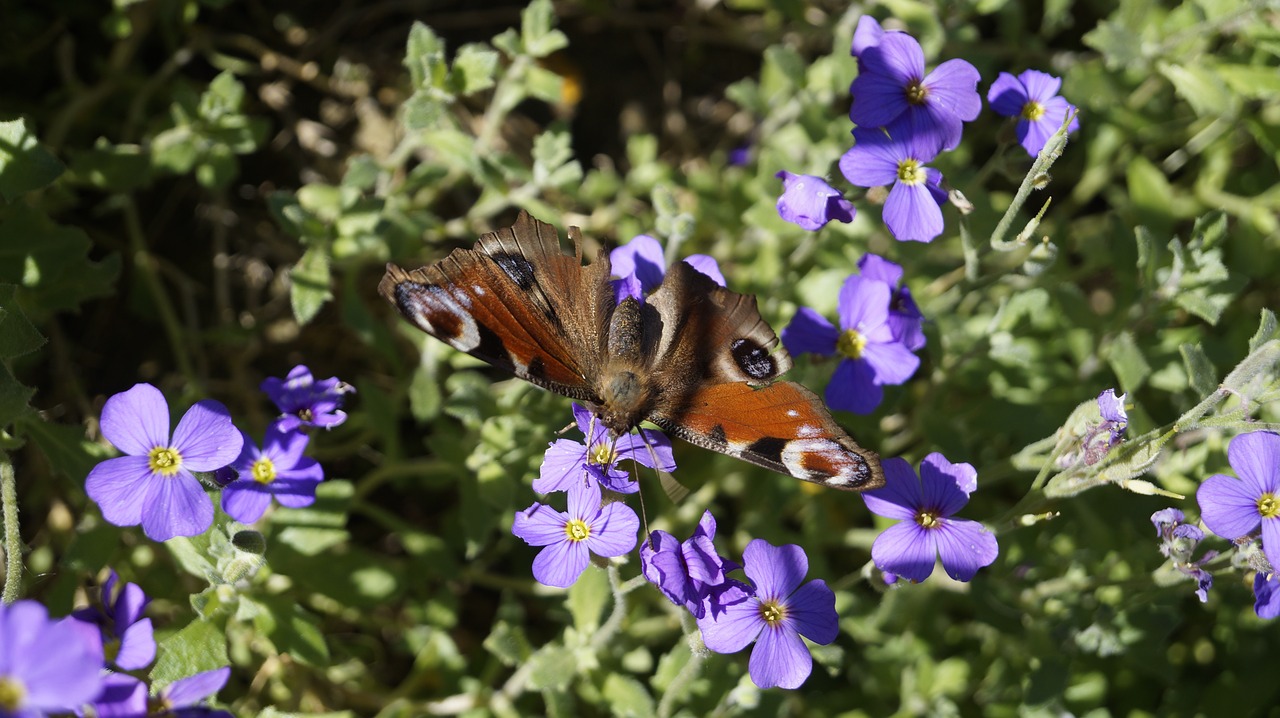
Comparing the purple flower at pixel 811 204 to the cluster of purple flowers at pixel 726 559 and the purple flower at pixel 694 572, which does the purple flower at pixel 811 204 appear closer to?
the cluster of purple flowers at pixel 726 559

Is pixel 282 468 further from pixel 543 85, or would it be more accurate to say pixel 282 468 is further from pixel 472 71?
pixel 543 85

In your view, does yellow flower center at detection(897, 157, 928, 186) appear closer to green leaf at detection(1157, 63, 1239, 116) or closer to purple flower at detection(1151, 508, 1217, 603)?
purple flower at detection(1151, 508, 1217, 603)

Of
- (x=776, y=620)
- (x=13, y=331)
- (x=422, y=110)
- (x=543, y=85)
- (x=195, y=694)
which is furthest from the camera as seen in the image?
(x=543, y=85)

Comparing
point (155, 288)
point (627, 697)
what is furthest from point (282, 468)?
point (155, 288)

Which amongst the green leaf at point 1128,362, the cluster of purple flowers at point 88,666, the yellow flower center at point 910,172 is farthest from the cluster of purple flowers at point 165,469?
the green leaf at point 1128,362

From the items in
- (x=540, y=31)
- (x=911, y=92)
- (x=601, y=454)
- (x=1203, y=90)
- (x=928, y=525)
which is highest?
(x=911, y=92)

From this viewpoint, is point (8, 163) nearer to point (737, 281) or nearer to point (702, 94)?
point (737, 281)

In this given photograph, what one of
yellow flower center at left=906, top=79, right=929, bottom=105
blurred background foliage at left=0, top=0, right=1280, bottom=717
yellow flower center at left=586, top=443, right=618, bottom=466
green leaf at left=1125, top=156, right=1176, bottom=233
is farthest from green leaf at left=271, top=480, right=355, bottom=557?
green leaf at left=1125, top=156, right=1176, bottom=233
